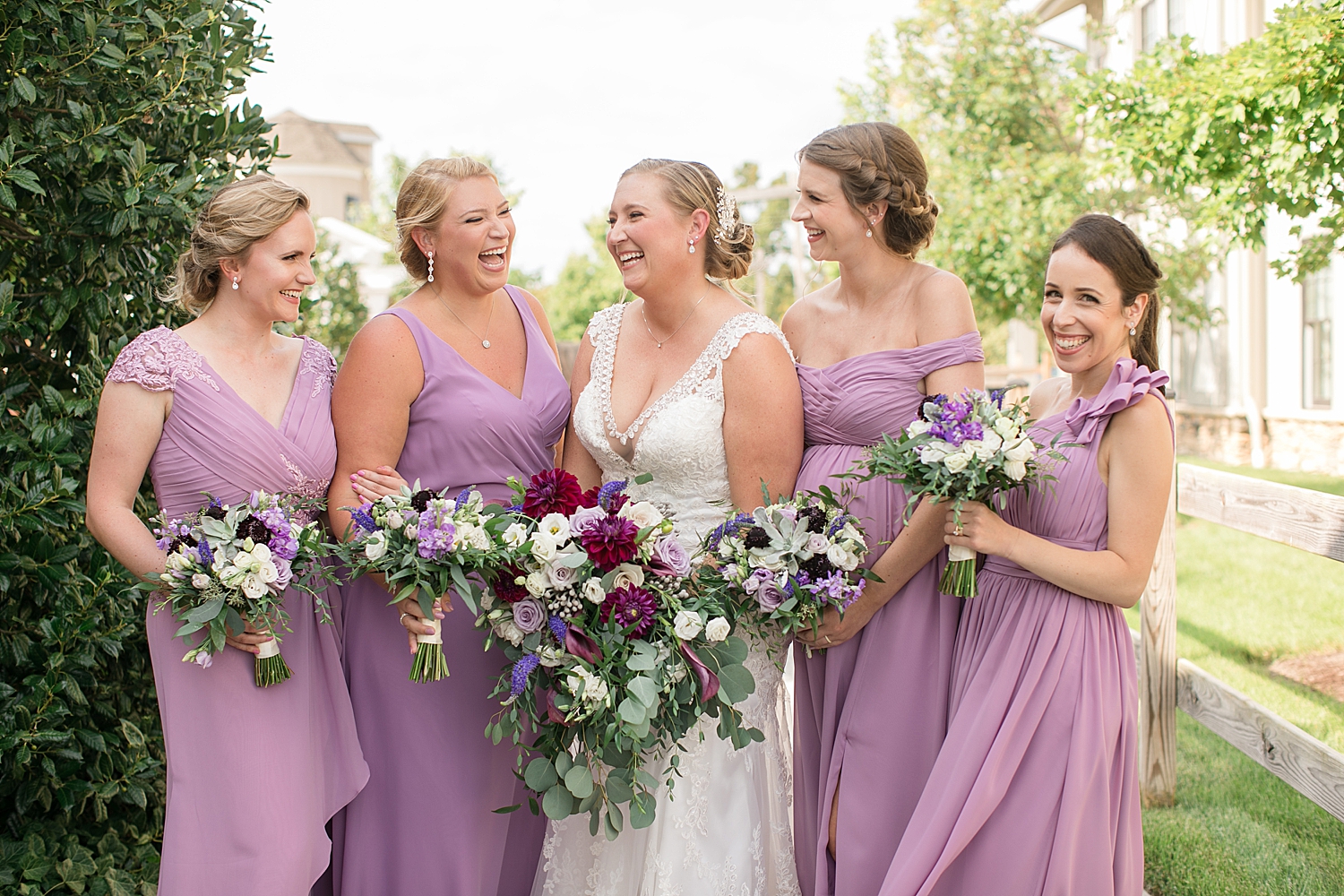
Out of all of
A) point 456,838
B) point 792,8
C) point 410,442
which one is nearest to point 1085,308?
point 410,442

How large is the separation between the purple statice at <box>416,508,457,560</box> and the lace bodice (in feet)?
2.48

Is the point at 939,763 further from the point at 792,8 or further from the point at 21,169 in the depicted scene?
the point at 792,8

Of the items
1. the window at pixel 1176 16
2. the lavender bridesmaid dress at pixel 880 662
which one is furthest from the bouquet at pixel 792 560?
the window at pixel 1176 16

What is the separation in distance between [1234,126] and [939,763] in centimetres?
377

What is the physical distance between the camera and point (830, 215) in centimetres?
338

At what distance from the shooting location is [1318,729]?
5.82 m

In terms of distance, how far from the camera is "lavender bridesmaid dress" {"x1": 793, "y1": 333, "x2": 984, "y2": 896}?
3.25 meters

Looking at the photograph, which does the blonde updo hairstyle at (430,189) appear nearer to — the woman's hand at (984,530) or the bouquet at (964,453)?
the bouquet at (964,453)

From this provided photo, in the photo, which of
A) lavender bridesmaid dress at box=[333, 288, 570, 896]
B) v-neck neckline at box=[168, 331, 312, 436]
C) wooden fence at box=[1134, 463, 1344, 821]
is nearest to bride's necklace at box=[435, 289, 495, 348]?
lavender bridesmaid dress at box=[333, 288, 570, 896]

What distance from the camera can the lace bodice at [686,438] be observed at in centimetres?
332

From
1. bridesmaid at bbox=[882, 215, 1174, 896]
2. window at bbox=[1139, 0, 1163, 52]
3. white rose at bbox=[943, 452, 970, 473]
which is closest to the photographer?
white rose at bbox=[943, 452, 970, 473]

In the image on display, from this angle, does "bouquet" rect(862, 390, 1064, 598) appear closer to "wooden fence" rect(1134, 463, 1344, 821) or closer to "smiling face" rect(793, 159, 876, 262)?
"smiling face" rect(793, 159, 876, 262)

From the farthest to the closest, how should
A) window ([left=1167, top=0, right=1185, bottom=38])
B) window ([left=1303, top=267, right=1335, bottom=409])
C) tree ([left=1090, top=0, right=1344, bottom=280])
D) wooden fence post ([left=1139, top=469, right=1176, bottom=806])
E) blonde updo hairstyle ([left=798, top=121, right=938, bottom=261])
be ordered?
window ([left=1167, top=0, right=1185, bottom=38])
window ([left=1303, top=267, right=1335, bottom=409])
wooden fence post ([left=1139, top=469, right=1176, bottom=806])
tree ([left=1090, top=0, right=1344, bottom=280])
blonde updo hairstyle ([left=798, top=121, right=938, bottom=261])

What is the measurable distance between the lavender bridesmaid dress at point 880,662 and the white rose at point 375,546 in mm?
1334
